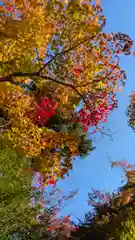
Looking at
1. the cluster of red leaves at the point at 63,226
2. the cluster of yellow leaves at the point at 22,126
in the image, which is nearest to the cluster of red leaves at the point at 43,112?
the cluster of yellow leaves at the point at 22,126

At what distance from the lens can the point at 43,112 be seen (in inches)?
749

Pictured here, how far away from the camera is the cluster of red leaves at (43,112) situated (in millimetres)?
17172

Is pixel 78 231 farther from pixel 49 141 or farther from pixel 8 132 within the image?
pixel 8 132

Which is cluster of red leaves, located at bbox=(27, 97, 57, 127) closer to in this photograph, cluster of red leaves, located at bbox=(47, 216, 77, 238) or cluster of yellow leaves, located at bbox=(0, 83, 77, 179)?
cluster of yellow leaves, located at bbox=(0, 83, 77, 179)

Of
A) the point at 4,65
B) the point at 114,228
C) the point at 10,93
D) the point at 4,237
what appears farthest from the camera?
the point at 114,228

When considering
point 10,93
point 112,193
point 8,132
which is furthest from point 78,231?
point 10,93

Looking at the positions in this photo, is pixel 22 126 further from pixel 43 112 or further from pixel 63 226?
pixel 63 226

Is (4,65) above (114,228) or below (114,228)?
above

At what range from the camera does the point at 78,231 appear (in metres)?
20.7

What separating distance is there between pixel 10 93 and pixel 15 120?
131 cm

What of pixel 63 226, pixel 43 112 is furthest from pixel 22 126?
pixel 63 226

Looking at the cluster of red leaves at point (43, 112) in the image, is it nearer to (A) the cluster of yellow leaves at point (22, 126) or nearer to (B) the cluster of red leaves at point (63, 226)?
(A) the cluster of yellow leaves at point (22, 126)

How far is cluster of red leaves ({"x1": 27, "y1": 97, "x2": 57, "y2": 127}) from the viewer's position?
17172 millimetres

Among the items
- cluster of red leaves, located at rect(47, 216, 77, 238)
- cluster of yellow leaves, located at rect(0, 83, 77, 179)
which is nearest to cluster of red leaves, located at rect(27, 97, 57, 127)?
cluster of yellow leaves, located at rect(0, 83, 77, 179)
